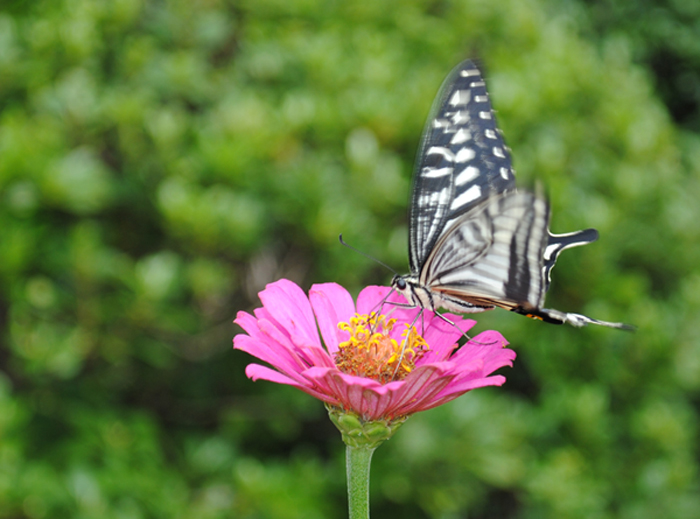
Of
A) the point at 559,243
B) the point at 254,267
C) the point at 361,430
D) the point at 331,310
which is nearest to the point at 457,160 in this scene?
the point at 559,243

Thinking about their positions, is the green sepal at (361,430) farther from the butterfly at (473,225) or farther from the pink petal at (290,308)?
the butterfly at (473,225)

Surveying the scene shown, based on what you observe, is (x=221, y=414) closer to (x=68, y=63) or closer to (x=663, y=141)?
(x=68, y=63)

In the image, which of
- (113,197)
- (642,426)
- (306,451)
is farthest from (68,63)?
(642,426)

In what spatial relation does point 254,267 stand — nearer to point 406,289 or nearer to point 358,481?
point 406,289

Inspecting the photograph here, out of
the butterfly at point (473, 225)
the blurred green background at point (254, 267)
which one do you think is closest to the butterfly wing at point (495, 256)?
Result: the butterfly at point (473, 225)

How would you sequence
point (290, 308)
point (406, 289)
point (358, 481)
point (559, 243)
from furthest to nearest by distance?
point (559, 243), point (406, 289), point (290, 308), point (358, 481)

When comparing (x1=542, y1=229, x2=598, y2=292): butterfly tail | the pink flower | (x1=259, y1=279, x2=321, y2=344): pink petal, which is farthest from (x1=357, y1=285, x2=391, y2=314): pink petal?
(x1=542, y1=229, x2=598, y2=292): butterfly tail

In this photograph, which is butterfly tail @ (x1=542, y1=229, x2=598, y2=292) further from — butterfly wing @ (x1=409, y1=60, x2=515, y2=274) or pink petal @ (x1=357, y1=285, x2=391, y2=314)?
pink petal @ (x1=357, y1=285, x2=391, y2=314)
